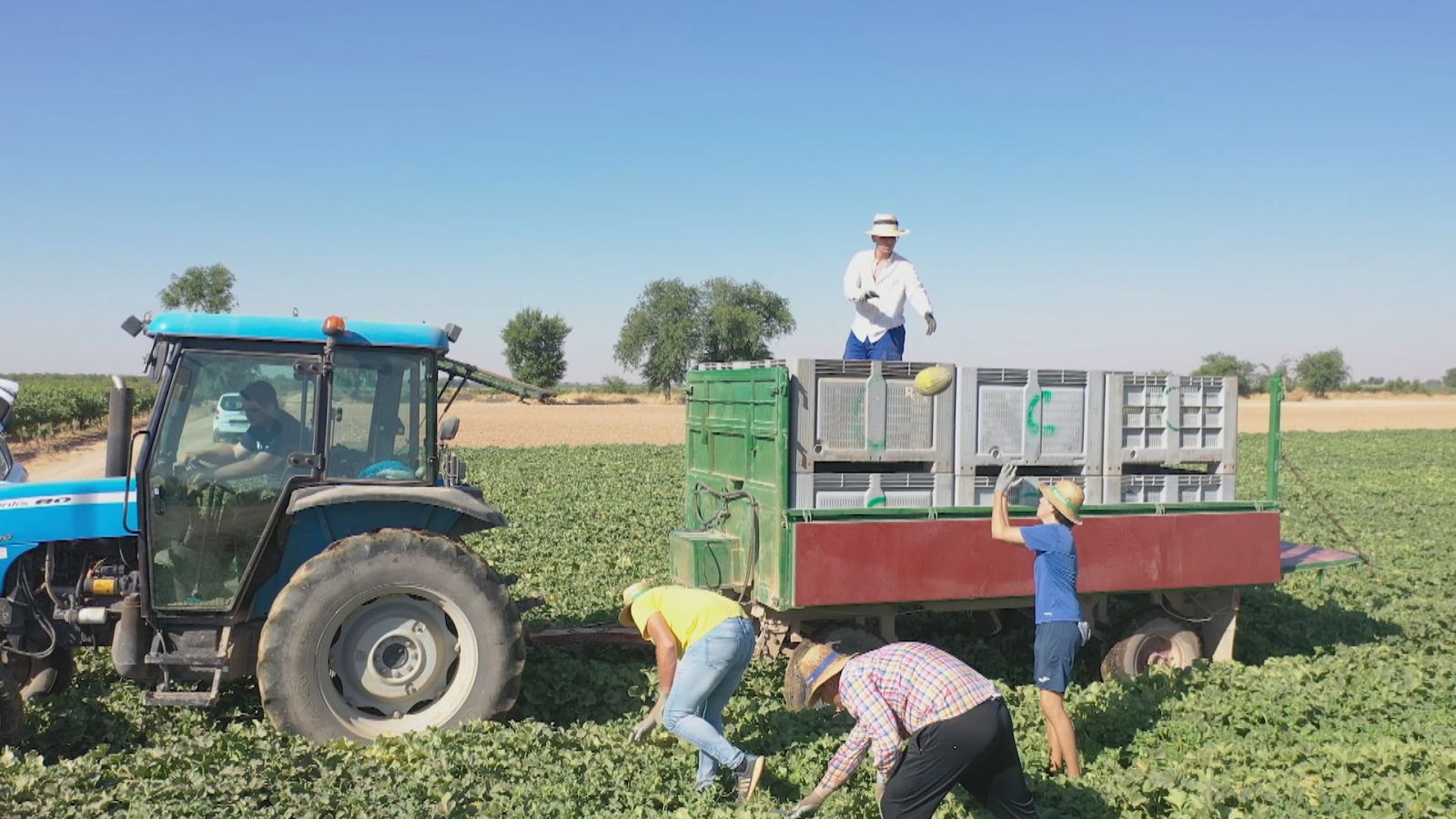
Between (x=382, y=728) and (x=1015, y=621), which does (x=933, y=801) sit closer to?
(x=382, y=728)

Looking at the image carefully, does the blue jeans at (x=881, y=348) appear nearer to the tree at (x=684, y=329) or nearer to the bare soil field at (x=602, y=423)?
the bare soil field at (x=602, y=423)

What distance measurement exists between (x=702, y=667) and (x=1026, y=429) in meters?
3.38

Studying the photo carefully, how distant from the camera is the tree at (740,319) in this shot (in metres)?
89.4

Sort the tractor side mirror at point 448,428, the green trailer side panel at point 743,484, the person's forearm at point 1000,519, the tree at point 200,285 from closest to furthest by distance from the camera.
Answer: the tractor side mirror at point 448,428 → the person's forearm at point 1000,519 → the green trailer side panel at point 743,484 → the tree at point 200,285

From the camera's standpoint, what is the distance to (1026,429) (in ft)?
25.3

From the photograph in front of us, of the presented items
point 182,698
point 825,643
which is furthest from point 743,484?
point 182,698

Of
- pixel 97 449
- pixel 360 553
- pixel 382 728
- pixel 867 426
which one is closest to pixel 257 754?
pixel 382 728

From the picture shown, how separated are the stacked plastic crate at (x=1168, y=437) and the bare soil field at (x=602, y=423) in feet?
81.5

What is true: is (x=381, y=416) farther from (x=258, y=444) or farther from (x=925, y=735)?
(x=925, y=735)

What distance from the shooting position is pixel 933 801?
468 centimetres

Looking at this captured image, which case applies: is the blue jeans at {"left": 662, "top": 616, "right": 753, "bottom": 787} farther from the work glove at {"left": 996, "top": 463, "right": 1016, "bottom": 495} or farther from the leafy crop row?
the leafy crop row

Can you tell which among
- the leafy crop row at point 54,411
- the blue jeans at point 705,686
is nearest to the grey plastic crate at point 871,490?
the blue jeans at point 705,686

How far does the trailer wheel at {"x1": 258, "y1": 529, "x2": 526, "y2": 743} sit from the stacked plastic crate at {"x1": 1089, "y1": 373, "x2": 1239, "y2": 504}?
4526 mm

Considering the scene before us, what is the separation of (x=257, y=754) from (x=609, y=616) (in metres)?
4.31
